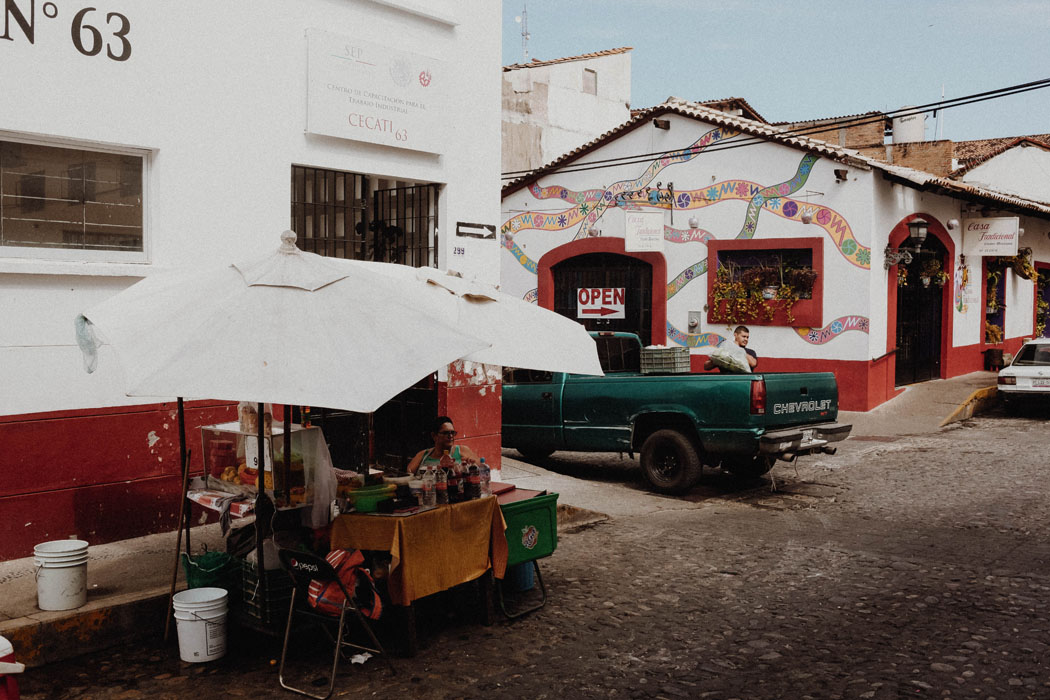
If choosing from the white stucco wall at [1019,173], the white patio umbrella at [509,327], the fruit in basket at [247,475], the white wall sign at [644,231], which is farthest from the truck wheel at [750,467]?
the white stucco wall at [1019,173]

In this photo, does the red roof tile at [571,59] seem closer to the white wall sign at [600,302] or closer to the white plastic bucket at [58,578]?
the white wall sign at [600,302]

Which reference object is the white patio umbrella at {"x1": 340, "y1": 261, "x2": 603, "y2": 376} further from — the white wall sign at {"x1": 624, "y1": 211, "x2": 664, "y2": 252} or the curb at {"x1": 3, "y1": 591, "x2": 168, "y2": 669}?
the white wall sign at {"x1": 624, "y1": 211, "x2": 664, "y2": 252}

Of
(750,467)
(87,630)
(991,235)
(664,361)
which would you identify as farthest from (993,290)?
(87,630)

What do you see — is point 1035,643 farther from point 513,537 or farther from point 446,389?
point 446,389

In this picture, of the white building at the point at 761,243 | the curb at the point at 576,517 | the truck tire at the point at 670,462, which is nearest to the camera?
the curb at the point at 576,517

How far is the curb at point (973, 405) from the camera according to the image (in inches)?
650

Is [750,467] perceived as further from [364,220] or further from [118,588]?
[118,588]

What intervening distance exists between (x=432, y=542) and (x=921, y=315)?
1693 cm

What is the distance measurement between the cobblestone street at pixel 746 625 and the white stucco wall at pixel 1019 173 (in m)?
24.1

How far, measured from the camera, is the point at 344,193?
9.15 meters

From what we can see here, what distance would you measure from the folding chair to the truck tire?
5415mm

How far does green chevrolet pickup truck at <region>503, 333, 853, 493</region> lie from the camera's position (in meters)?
9.68

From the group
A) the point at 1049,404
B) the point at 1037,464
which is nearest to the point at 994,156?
the point at 1049,404

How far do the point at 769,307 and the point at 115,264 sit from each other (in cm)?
1275
